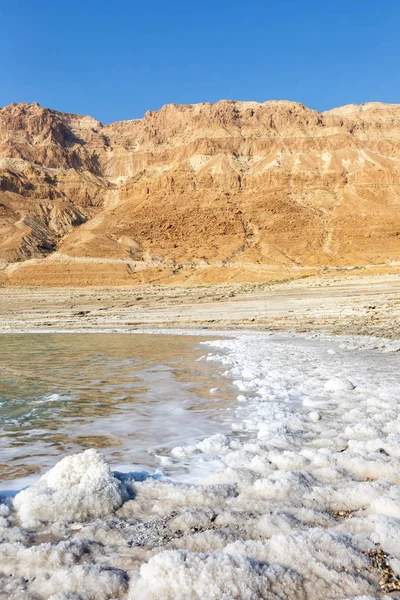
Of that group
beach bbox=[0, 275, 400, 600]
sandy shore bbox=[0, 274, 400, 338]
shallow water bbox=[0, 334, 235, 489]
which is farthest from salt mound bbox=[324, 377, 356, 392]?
sandy shore bbox=[0, 274, 400, 338]

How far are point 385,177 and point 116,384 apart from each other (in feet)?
382

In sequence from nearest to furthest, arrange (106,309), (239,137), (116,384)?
1. (116,384)
2. (106,309)
3. (239,137)

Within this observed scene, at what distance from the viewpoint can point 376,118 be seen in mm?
170250

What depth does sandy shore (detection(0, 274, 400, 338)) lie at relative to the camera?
80.3 feet

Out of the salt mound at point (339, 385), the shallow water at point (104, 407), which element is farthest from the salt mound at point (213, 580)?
the salt mound at point (339, 385)

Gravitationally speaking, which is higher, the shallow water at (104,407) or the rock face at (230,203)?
the rock face at (230,203)

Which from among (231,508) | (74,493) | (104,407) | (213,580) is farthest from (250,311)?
(213,580)

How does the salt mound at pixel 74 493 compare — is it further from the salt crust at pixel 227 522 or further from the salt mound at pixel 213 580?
the salt mound at pixel 213 580

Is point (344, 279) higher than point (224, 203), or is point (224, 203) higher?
point (224, 203)

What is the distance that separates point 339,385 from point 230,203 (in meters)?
107

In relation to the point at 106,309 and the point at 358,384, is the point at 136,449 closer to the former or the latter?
the point at 358,384

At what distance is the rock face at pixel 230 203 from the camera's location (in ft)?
299

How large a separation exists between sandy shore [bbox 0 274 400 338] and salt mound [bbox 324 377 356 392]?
31.4 feet

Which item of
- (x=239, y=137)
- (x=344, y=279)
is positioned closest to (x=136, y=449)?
(x=344, y=279)
